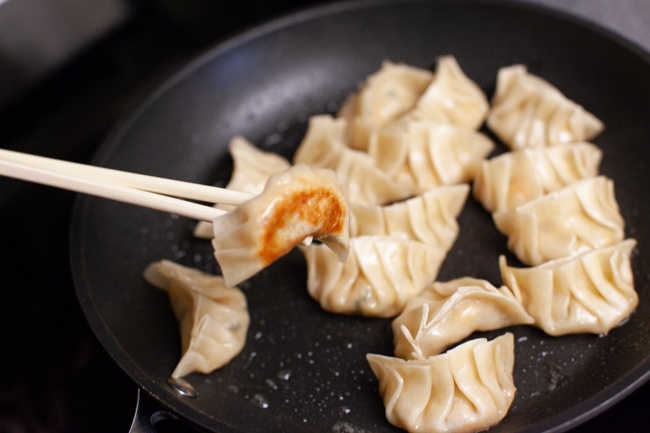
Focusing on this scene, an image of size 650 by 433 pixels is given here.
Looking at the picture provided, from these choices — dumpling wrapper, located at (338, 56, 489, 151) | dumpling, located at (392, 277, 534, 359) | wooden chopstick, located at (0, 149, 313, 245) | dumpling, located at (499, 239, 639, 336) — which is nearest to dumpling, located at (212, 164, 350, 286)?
wooden chopstick, located at (0, 149, 313, 245)

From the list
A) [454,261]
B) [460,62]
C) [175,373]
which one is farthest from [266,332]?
[460,62]

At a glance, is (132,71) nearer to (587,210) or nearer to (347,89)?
(347,89)

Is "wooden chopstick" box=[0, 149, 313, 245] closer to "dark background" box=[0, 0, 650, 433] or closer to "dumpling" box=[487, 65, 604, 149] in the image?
"dark background" box=[0, 0, 650, 433]

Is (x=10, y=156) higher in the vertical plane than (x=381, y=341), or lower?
higher

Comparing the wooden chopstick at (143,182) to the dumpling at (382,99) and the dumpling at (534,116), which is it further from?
the dumpling at (534,116)

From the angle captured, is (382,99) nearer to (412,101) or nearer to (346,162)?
(412,101)

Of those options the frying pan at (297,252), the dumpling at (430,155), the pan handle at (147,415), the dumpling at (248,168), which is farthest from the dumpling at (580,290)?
the pan handle at (147,415)
